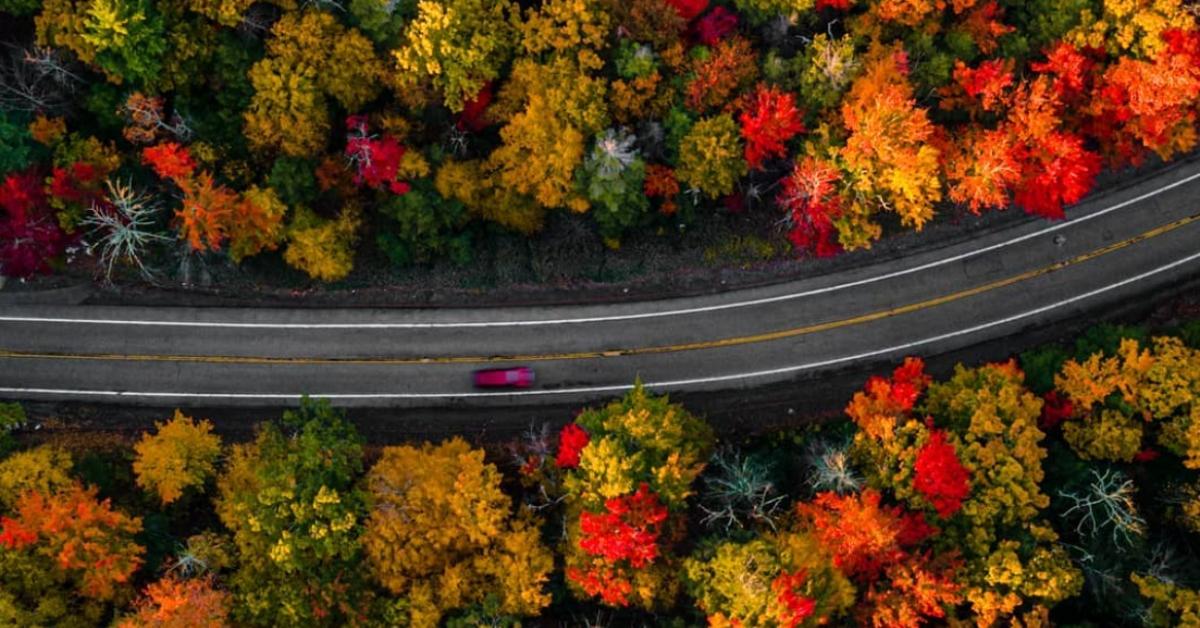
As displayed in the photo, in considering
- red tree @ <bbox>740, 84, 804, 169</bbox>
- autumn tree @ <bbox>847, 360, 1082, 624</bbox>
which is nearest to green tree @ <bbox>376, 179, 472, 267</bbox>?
red tree @ <bbox>740, 84, 804, 169</bbox>

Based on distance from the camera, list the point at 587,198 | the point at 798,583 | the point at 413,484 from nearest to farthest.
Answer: the point at 798,583
the point at 413,484
the point at 587,198

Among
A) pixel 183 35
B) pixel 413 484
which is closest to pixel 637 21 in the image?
pixel 183 35

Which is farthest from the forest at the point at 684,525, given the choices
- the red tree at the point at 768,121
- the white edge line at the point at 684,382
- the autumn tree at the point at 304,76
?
the autumn tree at the point at 304,76

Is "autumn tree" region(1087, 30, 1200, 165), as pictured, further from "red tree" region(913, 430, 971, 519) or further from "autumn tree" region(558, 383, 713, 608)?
"autumn tree" region(558, 383, 713, 608)

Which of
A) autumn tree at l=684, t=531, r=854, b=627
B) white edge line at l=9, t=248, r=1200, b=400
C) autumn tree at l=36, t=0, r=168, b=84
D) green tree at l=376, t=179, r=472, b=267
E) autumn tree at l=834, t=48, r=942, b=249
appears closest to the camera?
autumn tree at l=684, t=531, r=854, b=627

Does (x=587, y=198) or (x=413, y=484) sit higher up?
(x=587, y=198)

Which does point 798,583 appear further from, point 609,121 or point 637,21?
point 637,21

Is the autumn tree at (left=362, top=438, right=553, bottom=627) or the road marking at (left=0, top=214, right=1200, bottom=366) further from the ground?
the road marking at (left=0, top=214, right=1200, bottom=366)
